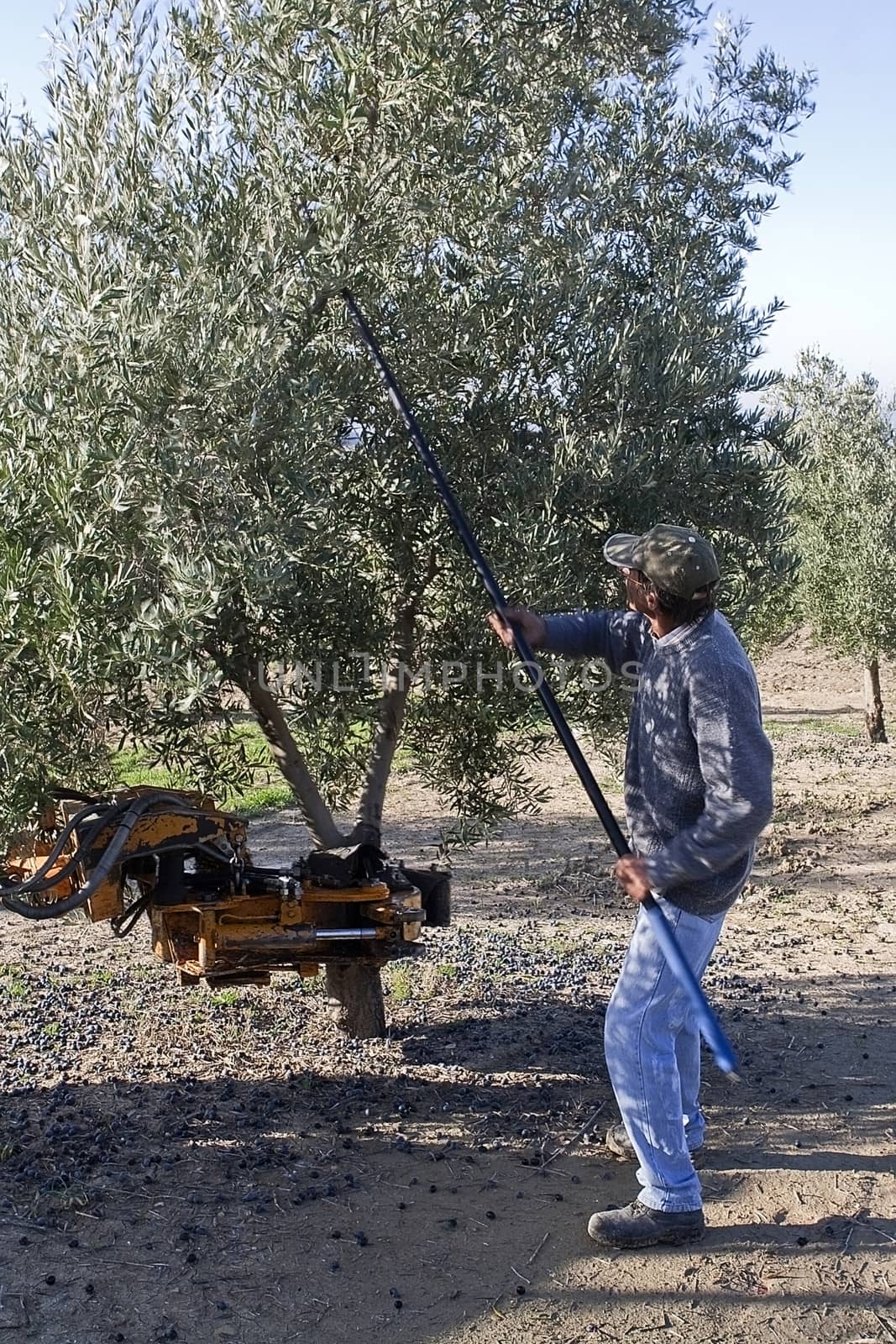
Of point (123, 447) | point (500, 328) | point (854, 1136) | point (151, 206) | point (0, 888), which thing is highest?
point (151, 206)

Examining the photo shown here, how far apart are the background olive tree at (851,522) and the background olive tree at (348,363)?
13323 mm

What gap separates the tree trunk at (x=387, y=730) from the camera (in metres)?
6.66

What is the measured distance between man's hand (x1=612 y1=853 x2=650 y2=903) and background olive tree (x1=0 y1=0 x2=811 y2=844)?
158 cm

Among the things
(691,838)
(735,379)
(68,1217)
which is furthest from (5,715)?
(735,379)

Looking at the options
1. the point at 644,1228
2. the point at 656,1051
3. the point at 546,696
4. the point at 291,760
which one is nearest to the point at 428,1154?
the point at 644,1228

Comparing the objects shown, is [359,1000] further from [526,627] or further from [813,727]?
[813,727]

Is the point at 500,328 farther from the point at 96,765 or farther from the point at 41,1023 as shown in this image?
the point at 41,1023

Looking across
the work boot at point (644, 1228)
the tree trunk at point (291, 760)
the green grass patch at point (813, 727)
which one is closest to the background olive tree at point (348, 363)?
the tree trunk at point (291, 760)

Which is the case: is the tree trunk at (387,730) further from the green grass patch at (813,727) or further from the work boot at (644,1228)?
the green grass patch at (813,727)

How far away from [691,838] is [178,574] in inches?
87.3

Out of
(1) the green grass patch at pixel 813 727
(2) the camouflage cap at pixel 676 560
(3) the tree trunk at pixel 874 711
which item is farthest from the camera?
(1) the green grass patch at pixel 813 727

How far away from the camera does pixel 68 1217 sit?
5438mm

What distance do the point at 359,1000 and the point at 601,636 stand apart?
2964 millimetres

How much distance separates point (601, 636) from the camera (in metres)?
5.64
